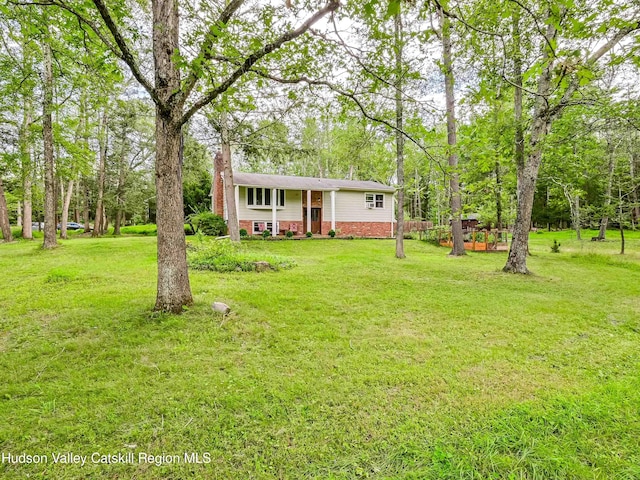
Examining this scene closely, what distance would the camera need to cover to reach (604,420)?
241 cm

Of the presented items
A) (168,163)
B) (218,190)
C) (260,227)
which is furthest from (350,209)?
(168,163)

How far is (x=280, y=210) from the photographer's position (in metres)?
19.8

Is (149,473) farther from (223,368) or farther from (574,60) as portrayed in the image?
(574,60)

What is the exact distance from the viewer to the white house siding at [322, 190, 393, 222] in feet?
68.8

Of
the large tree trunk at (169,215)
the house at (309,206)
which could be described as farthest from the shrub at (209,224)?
the large tree trunk at (169,215)

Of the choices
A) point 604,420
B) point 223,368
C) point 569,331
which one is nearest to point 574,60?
point 604,420

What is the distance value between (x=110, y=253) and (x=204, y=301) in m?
7.92

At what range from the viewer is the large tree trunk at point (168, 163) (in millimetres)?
4387

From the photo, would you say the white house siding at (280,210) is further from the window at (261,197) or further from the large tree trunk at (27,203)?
the large tree trunk at (27,203)

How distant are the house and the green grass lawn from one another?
43.0ft

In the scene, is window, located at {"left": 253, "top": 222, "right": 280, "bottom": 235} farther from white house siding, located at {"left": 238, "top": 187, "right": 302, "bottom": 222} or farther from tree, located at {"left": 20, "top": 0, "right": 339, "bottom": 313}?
tree, located at {"left": 20, "top": 0, "right": 339, "bottom": 313}

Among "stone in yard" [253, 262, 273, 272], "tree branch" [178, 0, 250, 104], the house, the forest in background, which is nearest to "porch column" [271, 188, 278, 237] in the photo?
the house

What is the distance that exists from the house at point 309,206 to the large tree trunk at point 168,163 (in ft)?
43.3

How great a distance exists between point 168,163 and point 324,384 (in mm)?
3639
